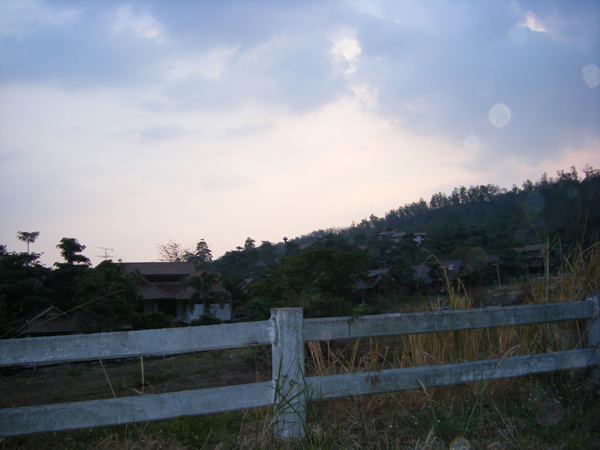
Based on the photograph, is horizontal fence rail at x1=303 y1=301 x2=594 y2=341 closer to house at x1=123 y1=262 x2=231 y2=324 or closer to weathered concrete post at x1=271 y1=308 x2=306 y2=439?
weathered concrete post at x1=271 y1=308 x2=306 y2=439

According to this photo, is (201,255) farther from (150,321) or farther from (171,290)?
(150,321)

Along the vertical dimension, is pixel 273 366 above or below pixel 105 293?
above

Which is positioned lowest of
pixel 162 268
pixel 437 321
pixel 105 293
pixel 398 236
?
pixel 105 293

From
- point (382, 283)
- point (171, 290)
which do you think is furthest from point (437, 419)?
point (171, 290)

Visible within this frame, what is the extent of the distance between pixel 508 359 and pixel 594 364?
88cm

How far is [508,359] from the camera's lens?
3.42 m

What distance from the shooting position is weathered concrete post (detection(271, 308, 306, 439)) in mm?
2742

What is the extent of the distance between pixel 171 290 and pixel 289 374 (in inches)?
1533

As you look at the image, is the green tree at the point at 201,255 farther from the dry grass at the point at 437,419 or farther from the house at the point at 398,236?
the dry grass at the point at 437,419

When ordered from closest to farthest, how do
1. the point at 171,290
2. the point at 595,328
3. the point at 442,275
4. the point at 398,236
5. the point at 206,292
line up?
the point at 595,328 < the point at 442,275 < the point at 206,292 < the point at 171,290 < the point at 398,236

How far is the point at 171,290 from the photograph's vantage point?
39875 millimetres

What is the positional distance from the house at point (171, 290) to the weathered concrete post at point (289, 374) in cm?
3545

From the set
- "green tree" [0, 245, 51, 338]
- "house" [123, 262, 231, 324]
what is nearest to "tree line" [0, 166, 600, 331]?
"green tree" [0, 245, 51, 338]

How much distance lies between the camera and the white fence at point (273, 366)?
8.09 ft
